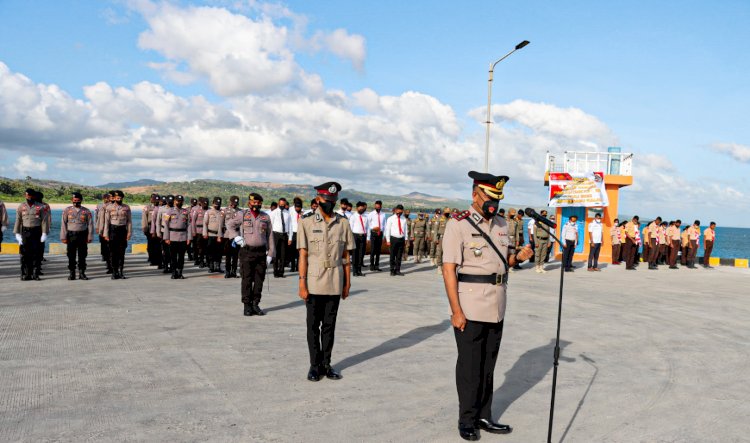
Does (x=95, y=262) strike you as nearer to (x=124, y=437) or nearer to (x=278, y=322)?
(x=278, y=322)

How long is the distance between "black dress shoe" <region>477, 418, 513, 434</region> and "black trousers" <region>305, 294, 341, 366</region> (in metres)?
1.85

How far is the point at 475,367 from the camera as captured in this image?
423 centimetres

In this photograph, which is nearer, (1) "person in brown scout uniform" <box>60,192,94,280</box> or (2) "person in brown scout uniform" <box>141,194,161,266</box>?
(1) "person in brown scout uniform" <box>60,192,94,280</box>

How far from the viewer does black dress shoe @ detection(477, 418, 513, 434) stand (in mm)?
4285

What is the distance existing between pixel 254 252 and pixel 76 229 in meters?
5.15

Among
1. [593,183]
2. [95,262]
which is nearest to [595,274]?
[593,183]

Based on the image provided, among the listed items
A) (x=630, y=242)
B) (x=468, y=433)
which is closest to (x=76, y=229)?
(x=468, y=433)

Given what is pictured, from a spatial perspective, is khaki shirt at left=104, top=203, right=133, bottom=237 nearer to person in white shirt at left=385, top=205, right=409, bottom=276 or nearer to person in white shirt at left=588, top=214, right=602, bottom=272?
person in white shirt at left=385, top=205, right=409, bottom=276

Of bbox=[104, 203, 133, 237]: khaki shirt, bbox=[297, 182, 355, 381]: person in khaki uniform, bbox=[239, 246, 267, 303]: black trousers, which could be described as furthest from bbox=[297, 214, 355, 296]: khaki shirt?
bbox=[104, 203, 133, 237]: khaki shirt

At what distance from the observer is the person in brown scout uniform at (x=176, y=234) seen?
41.5 ft

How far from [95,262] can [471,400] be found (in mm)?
15060

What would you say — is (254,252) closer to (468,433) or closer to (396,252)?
(468,433)

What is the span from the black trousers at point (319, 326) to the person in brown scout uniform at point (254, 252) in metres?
3.15

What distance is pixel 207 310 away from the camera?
884cm
